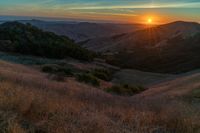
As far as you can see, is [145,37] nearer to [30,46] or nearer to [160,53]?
[160,53]

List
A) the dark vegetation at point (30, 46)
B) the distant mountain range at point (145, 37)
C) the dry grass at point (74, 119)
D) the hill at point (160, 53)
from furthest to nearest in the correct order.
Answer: the distant mountain range at point (145, 37) → the hill at point (160, 53) → the dark vegetation at point (30, 46) → the dry grass at point (74, 119)

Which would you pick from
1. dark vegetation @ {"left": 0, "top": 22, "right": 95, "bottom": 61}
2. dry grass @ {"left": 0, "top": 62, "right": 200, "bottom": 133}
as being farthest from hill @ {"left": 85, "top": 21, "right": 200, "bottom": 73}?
dry grass @ {"left": 0, "top": 62, "right": 200, "bottom": 133}

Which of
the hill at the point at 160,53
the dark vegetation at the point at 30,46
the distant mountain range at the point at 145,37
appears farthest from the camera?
the distant mountain range at the point at 145,37

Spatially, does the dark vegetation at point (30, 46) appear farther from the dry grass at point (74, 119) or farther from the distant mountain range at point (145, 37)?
the distant mountain range at point (145, 37)

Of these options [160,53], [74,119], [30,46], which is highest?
[74,119]

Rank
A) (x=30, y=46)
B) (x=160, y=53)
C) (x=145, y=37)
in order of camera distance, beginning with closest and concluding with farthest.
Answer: (x=30, y=46) → (x=160, y=53) → (x=145, y=37)

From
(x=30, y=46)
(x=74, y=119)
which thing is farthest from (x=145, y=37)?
(x=74, y=119)

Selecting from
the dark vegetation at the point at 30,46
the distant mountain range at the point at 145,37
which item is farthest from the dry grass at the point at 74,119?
the distant mountain range at the point at 145,37

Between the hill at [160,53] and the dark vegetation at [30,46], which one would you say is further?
the hill at [160,53]

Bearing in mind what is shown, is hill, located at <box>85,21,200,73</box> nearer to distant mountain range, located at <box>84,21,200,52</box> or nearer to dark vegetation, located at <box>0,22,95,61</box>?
distant mountain range, located at <box>84,21,200,52</box>

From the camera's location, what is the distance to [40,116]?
616 centimetres

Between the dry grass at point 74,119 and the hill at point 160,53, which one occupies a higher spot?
the dry grass at point 74,119

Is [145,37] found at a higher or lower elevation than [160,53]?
lower

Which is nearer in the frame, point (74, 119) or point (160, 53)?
point (74, 119)
